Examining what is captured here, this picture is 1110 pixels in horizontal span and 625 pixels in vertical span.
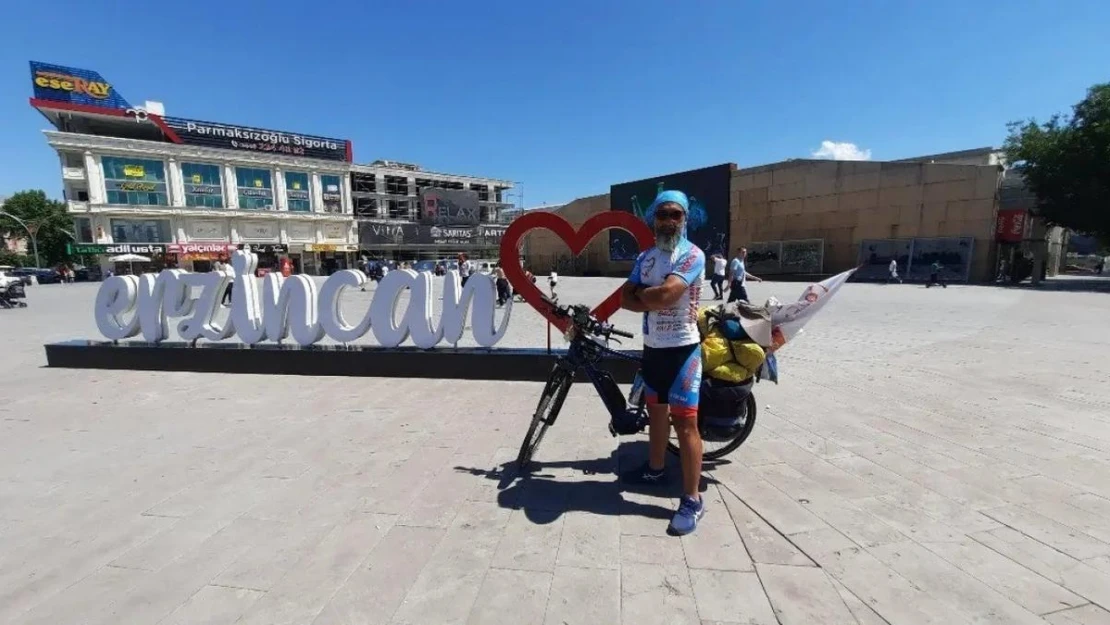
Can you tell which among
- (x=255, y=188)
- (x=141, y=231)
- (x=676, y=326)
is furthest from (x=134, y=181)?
(x=676, y=326)

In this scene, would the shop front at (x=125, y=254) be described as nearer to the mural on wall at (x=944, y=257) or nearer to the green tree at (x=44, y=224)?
the green tree at (x=44, y=224)

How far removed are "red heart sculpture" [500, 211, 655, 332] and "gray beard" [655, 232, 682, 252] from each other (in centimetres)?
235

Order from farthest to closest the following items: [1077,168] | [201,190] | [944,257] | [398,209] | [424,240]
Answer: [398,209] → [424,240] → [201,190] → [944,257] → [1077,168]

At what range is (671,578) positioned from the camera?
231 cm

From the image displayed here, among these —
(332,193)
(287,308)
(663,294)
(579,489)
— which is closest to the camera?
(663,294)

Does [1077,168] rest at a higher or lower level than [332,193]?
lower

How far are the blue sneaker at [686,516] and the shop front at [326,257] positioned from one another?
2274 inches

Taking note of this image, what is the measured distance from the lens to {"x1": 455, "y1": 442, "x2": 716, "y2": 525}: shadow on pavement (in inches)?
116

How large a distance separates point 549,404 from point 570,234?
9.08ft

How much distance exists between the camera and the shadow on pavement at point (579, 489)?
2957mm

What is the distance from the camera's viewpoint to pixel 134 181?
43.8m

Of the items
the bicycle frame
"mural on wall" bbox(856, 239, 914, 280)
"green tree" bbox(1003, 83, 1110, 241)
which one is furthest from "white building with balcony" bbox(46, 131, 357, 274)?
"green tree" bbox(1003, 83, 1110, 241)

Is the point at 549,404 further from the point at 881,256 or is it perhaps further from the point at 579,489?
the point at 881,256

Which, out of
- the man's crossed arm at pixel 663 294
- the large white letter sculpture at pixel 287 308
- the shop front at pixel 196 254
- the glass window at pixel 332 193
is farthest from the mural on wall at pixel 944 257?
the glass window at pixel 332 193
